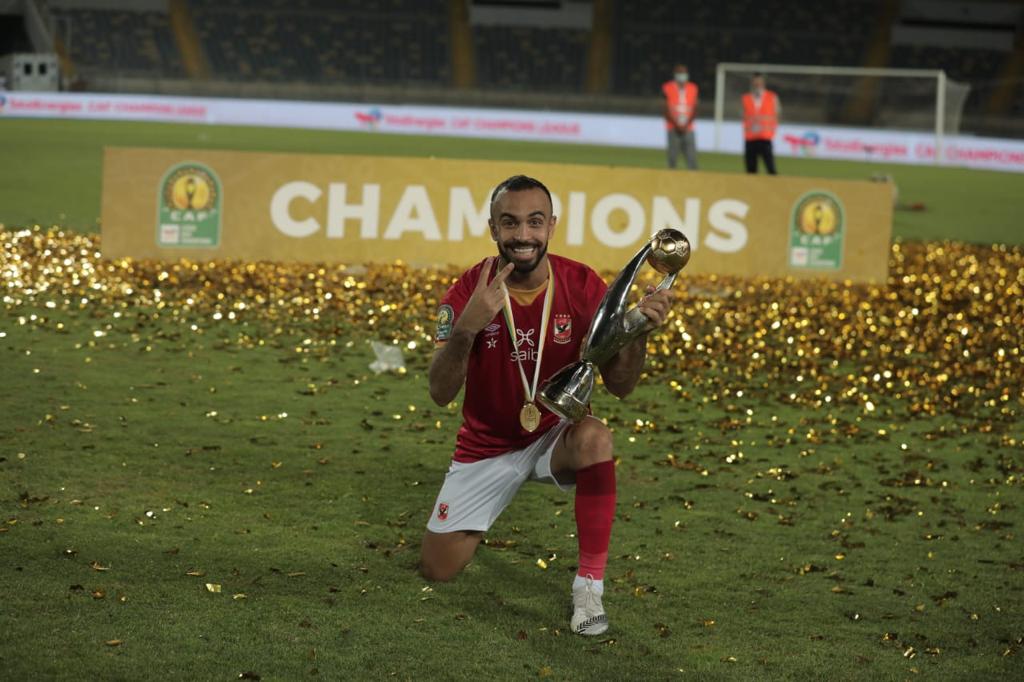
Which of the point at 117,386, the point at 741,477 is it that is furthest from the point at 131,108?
the point at 741,477

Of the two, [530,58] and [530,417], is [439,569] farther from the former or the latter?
[530,58]

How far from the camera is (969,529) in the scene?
6.25 meters

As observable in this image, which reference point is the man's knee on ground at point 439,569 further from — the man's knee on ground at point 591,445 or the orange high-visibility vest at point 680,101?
the orange high-visibility vest at point 680,101

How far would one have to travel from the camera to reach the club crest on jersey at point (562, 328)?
16.5ft

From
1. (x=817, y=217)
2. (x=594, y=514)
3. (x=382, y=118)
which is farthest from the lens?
(x=382, y=118)

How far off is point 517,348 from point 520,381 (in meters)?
0.14

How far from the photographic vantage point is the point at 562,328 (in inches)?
198

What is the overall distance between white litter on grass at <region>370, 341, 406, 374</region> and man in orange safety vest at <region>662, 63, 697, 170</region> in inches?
602

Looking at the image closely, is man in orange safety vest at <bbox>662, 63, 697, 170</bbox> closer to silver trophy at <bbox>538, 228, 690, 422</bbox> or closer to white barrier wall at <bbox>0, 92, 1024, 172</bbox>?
white barrier wall at <bbox>0, 92, 1024, 172</bbox>

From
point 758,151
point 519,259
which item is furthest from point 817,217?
point 519,259

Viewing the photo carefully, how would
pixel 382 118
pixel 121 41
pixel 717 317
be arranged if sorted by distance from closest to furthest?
1. pixel 717 317
2. pixel 382 118
3. pixel 121 41

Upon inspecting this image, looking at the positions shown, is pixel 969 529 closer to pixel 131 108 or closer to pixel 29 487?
pixel 29 487

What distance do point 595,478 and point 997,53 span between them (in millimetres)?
43424

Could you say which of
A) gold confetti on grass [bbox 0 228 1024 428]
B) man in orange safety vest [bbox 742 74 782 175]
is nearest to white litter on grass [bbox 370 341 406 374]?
gold confetti on grass [bbox 0 228 1024 428]
